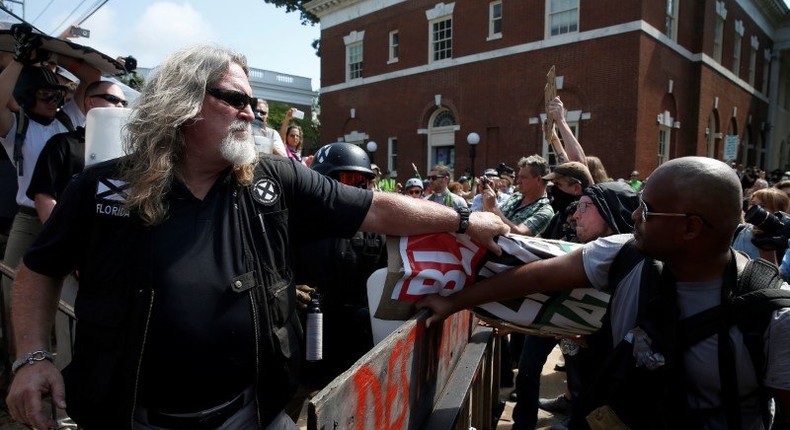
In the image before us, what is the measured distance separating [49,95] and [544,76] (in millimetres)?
17168

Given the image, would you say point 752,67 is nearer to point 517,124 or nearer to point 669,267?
point 517,124

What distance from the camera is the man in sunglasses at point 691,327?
5.20 feet

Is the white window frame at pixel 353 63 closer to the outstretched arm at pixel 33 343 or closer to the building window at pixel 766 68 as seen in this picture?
the building window at pixel 766 68

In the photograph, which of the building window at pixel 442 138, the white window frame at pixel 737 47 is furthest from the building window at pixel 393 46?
the white window frame at pixel 737 47

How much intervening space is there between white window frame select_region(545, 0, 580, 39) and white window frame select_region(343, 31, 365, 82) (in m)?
9.64

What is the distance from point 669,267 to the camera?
1765mm

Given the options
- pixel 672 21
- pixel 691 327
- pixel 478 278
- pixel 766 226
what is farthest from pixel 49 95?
pixel 672 21

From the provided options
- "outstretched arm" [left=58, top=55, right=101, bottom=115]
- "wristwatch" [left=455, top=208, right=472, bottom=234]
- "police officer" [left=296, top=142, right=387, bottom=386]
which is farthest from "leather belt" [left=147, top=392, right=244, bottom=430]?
"outstretched arm" [left=58, top=55, right=101, bottom=115]

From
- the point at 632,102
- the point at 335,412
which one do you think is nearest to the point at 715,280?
the point at 335,412

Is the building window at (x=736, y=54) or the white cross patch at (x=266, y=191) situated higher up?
the building window at (x=736, y=54)

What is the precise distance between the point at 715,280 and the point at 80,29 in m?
4.70

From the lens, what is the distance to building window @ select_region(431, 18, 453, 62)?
70.3ft

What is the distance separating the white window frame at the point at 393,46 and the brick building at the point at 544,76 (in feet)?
0.16

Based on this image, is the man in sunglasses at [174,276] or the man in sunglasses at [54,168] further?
the man in sunglasses at [54,168]
